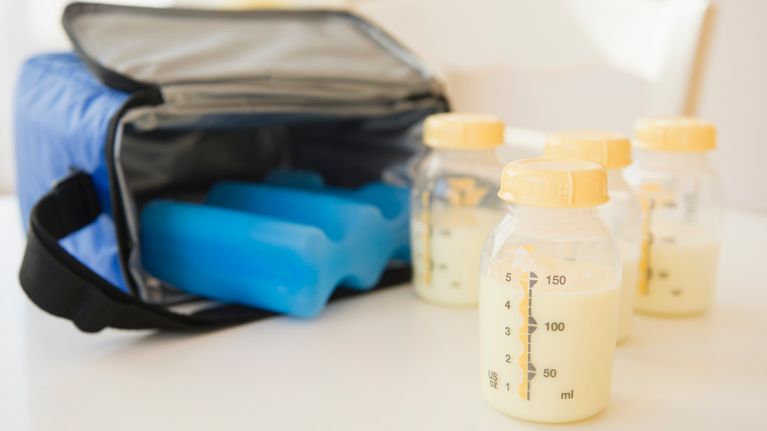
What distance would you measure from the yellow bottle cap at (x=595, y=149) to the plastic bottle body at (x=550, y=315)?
0.30ft

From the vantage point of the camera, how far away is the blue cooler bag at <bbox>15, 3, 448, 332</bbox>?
675mm

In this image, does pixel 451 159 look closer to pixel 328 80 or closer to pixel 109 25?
pixel 328 80

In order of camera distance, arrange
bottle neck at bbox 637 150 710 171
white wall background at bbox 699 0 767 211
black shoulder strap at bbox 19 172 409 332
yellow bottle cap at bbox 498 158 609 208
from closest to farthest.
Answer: yellow bottle cap at bbox 498 158 609 208 < black shoulder strap at bbox 19 172 409 332 < bottle neck at bbox 637 150 710 171 < white wall background at bbox 699 0 767 211

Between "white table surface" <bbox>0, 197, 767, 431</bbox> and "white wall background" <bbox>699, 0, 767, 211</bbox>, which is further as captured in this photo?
"white wall background" <bbox>699, 0, 767, 211</bbox>

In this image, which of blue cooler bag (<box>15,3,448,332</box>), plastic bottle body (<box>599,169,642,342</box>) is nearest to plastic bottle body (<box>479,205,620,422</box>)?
plastic bottle body (<box>599,169,642,342</box>)

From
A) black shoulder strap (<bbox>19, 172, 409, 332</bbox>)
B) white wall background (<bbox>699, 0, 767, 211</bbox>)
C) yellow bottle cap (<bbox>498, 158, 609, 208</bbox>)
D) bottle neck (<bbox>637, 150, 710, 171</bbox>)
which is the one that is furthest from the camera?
white wall background (<bbox>699, 0, 767, 211</bbox>)

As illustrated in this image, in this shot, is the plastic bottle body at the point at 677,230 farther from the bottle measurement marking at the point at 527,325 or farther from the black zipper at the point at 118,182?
the black zipper at the point at 118,182

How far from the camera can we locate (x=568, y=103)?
3.74ft

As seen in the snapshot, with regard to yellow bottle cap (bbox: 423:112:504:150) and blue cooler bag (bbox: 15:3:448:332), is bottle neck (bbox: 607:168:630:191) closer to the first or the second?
yellow bottle cap (bbox: 423:112:504:150)

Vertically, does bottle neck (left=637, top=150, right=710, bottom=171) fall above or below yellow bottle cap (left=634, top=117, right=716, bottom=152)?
below

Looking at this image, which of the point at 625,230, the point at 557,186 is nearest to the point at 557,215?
the point at 557,186

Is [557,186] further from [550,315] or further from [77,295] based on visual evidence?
[77,295]

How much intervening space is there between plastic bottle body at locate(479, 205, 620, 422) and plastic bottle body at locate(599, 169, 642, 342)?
11 cm

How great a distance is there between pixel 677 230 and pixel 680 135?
0.31 feet
